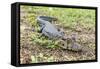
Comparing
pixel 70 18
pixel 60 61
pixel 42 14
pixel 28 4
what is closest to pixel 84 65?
pixel 60 61

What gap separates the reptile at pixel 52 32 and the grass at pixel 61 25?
5cm

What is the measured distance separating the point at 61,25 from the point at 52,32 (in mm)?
166

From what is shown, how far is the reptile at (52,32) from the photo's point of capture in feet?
11.3

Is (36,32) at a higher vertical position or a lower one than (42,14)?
lower

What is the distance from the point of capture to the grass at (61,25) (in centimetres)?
336

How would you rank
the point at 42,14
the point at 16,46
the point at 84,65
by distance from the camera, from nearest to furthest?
the point at 16,46
the point at 42,14
the point at 84,65

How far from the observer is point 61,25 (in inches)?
140

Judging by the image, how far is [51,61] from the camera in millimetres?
3494

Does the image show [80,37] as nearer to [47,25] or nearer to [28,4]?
[47,25]

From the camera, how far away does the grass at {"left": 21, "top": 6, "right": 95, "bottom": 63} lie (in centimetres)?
336

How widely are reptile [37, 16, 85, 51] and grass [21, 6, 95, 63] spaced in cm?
5

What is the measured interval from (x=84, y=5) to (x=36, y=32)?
35.0 inches

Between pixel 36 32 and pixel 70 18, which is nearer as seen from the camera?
pixel 36 32
